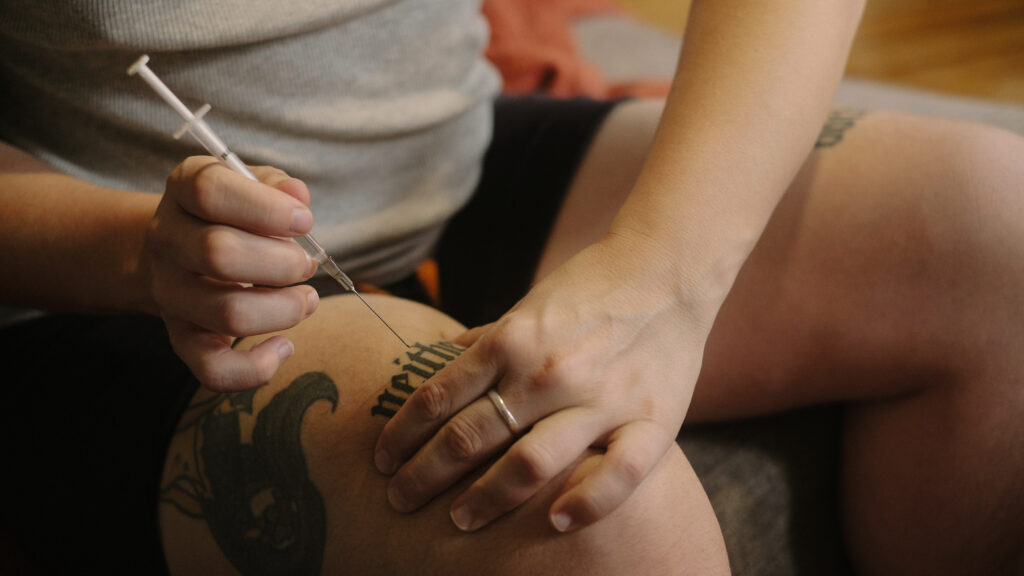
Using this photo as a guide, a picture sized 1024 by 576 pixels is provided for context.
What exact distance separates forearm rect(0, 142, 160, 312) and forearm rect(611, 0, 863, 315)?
0.38 m

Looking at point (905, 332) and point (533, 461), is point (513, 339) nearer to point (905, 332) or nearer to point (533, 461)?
point (533, 461)

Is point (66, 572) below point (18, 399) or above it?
below

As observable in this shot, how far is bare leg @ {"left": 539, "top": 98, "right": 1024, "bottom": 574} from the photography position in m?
0.64

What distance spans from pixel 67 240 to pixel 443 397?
35 centimetres

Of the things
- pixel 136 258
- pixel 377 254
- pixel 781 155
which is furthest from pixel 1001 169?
pixel 136 258

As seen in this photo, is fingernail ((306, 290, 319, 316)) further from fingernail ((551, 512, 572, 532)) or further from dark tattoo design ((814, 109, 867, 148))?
dark tattoo design ((814, 109, 867, 148))

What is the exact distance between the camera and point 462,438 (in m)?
0.52

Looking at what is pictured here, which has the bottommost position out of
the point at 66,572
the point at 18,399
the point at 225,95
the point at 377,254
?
the point at 66,572

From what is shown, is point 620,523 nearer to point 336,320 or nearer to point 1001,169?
point 336,320

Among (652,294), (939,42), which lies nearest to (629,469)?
(652,294)

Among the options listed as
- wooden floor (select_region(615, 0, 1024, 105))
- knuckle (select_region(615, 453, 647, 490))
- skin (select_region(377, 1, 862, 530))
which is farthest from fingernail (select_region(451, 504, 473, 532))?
wooden floor (select_region(615, 0, 1024, 105))

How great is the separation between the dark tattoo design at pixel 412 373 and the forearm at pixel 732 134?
0.17 metres

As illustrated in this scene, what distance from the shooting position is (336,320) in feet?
2.22

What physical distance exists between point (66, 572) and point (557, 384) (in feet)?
1.93
